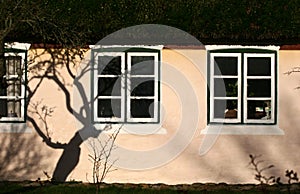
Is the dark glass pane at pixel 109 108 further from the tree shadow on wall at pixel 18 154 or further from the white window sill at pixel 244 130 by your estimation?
the white window sill at pixel 244 130

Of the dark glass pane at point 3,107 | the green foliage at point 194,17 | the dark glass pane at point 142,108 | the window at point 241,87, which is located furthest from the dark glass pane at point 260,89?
the dark glass pane at point 3,107

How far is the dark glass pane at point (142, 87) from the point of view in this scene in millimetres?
13694

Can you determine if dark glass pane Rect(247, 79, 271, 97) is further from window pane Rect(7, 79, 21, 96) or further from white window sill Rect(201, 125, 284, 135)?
window pane Rect(7, 79, 21, 96)

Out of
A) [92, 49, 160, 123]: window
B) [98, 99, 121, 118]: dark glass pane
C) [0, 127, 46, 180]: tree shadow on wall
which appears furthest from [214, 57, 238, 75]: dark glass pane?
[0, 127, 46, 180]: tree shadow on wall

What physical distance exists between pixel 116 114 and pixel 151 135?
1.03 metres

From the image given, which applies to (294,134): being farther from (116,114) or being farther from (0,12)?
(0,12)

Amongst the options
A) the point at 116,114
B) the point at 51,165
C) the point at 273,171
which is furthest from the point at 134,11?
the point at 273,171

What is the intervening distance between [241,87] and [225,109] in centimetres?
67

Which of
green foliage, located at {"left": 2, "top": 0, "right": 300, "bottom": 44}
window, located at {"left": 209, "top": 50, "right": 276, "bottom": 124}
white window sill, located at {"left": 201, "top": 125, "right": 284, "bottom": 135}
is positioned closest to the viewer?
green foliage, located at {"left": 2, "top": 0, "right": 300, "bottom": 44}

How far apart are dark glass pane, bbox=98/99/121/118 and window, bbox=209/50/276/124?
2304 millimetres

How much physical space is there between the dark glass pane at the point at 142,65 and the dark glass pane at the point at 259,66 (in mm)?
2426

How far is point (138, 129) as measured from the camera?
44.6 feet

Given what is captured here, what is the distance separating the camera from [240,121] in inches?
535

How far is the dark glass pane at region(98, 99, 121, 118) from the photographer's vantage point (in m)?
13.8
